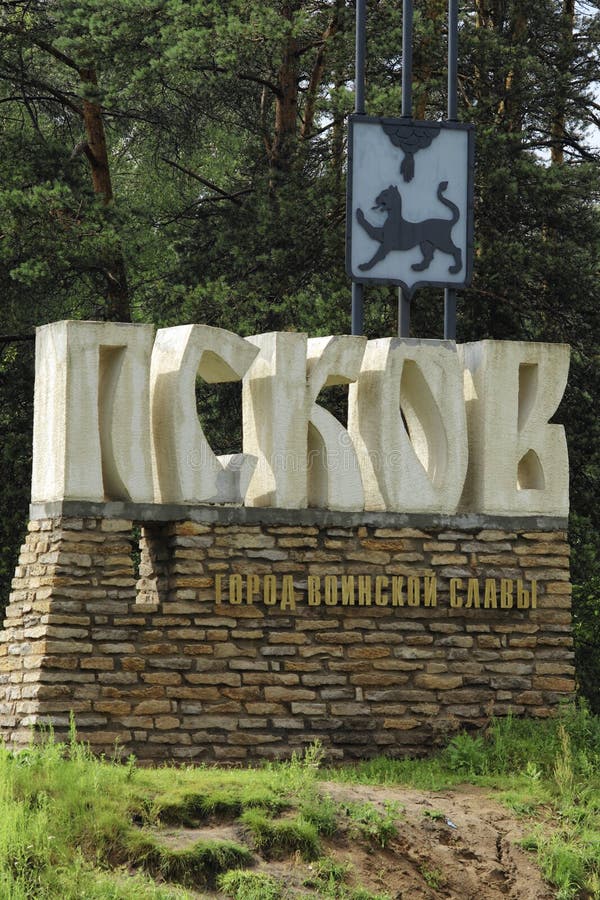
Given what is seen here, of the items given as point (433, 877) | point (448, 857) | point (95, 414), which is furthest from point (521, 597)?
point (95, 414)

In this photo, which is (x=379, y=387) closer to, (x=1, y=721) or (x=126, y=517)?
(x=126, y=517)

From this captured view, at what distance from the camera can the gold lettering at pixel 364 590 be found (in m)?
13.0

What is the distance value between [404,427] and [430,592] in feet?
4.20

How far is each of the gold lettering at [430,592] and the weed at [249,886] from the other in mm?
3641

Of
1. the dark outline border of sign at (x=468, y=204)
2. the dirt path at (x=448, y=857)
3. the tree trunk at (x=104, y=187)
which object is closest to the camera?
the dirt path at (x=448, y=857)

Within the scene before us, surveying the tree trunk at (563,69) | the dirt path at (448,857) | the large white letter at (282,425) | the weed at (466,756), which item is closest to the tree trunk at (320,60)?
the tree trunk at (563,69)

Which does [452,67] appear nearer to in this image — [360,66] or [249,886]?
[360,66]

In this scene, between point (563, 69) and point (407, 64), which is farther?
point (563, 69)

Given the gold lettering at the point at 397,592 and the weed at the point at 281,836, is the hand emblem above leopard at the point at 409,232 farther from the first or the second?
the weed at the point at 281,836

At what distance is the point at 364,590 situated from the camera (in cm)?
1302

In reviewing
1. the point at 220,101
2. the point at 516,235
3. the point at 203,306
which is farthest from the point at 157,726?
the point at 220,101

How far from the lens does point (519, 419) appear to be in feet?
45.1

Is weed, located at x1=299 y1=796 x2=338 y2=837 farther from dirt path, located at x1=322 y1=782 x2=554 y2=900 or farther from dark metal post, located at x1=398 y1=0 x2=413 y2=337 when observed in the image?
dark metal post, located at x1=398 y1=0 x2=413 y2=337

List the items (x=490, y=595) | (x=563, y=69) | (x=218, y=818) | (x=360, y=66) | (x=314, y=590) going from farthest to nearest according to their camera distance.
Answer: (x=563, y=69) → (x=360, y=66) → (x=490, y=595) → (x=314, y=590) → (x=218, y=818)
